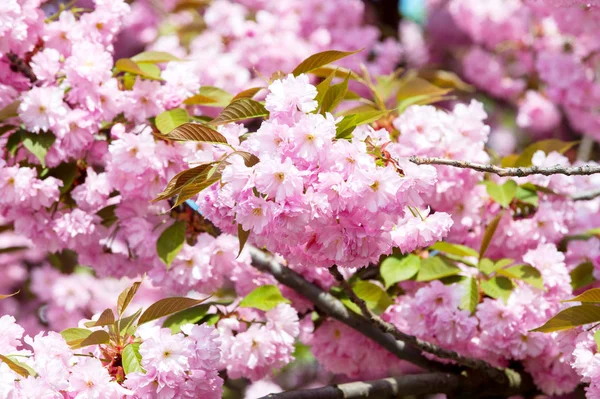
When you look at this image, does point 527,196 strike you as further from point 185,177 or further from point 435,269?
point 185,177

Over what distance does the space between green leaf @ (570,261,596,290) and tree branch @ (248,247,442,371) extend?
457mm

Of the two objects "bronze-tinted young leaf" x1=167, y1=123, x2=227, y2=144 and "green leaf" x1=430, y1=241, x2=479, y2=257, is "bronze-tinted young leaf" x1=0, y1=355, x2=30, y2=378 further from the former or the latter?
"green leaf" x1=430, y1=241, x2=479, y2=257

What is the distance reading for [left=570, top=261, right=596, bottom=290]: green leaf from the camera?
7.84 feet

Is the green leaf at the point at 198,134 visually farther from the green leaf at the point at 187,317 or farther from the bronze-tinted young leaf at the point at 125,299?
the green leaf at the point at 187,317

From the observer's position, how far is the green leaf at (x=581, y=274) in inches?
94.1

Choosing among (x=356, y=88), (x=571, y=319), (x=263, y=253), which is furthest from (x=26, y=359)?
(x=356, y=88)

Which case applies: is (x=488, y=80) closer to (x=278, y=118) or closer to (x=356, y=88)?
(x=356, y=88)

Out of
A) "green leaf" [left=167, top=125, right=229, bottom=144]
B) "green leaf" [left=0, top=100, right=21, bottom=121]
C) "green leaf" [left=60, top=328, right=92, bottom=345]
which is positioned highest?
"green leaf" [left=167, top=125, right=229, bottom=144]

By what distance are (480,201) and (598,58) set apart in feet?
6.53

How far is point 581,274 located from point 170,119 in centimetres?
127

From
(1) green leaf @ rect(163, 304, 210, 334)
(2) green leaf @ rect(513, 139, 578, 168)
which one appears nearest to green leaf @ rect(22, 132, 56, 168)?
(1) green leaf @ rect(163, 304, 210, 334)

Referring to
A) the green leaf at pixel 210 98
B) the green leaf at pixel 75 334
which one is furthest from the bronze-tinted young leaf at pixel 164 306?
the green leaf at pixel 210 98

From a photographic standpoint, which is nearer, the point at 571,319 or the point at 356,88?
the point at 571,319

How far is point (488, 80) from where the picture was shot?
4.87 m
